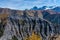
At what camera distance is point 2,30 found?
113750 millimetres

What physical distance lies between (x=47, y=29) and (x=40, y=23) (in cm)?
702

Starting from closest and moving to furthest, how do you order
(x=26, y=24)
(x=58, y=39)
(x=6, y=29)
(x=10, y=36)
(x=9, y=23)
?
(x=58, y=39), (x=10, y=36), (x=6, y=29), (x=9, y=23), (x=26, y=24)

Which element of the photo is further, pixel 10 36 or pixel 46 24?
pixel 46 24

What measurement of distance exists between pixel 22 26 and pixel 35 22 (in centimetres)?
1205

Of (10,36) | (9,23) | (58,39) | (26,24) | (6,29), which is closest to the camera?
(58,39)

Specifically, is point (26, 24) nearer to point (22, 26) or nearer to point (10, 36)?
point (22, 26)

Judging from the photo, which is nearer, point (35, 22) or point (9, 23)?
point (9, 23)

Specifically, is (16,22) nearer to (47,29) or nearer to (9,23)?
(9,23)

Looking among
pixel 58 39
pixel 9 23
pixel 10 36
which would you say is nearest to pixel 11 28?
pixel 9 23

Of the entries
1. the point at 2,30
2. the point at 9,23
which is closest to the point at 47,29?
the point at 9,23

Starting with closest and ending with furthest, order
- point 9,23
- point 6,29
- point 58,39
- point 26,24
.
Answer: point 58,39, point 6,29, point 9,23, point 26,24

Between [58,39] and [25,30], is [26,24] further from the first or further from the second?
[58,39]

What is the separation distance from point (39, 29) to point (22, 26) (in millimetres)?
10390

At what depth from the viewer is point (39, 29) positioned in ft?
440
